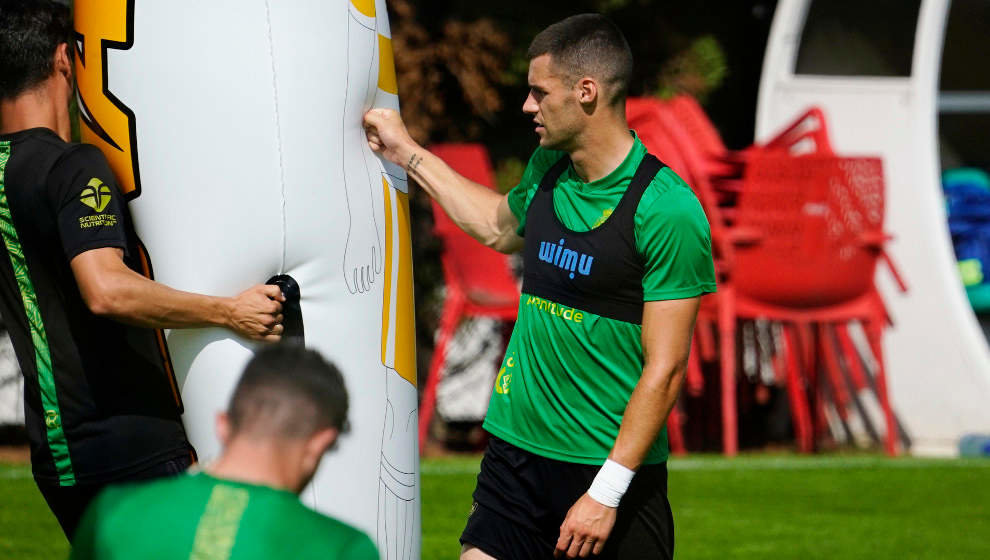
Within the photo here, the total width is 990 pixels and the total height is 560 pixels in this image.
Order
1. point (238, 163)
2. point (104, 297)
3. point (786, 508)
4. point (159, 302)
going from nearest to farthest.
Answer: point (104, 297) < point (159, 302) < point (238, 163) < point (786, 508)

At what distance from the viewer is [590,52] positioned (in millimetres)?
3924

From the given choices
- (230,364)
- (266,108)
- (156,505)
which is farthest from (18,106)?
(156,505)

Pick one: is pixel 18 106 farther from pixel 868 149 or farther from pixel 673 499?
pixel 868 149

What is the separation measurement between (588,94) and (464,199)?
0.67 metres

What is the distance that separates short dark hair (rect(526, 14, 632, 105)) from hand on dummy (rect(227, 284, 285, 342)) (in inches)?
39.5

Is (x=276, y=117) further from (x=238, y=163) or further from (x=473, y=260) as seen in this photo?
(x=473, y=260)

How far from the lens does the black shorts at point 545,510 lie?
151 inches

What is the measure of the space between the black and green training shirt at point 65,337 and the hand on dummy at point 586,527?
1.05m

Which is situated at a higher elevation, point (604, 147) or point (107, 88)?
point (107, 88)

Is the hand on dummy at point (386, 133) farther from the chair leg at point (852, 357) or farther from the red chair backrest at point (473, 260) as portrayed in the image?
the chair leg at point (852, 357)

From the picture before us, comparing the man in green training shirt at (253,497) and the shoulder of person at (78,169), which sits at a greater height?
the shoulder of person at (78,169)

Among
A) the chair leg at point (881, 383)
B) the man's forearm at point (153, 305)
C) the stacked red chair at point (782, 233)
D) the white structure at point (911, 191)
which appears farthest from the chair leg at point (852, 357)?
the man's forearm at point (153, 305)

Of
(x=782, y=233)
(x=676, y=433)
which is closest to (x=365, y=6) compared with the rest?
(x=782, y=233)

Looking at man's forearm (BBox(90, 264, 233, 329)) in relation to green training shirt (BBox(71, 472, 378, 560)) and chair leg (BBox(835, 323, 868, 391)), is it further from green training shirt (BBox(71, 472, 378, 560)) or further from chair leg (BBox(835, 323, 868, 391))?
chair leg (BBox(835, 323, 868, 391))
